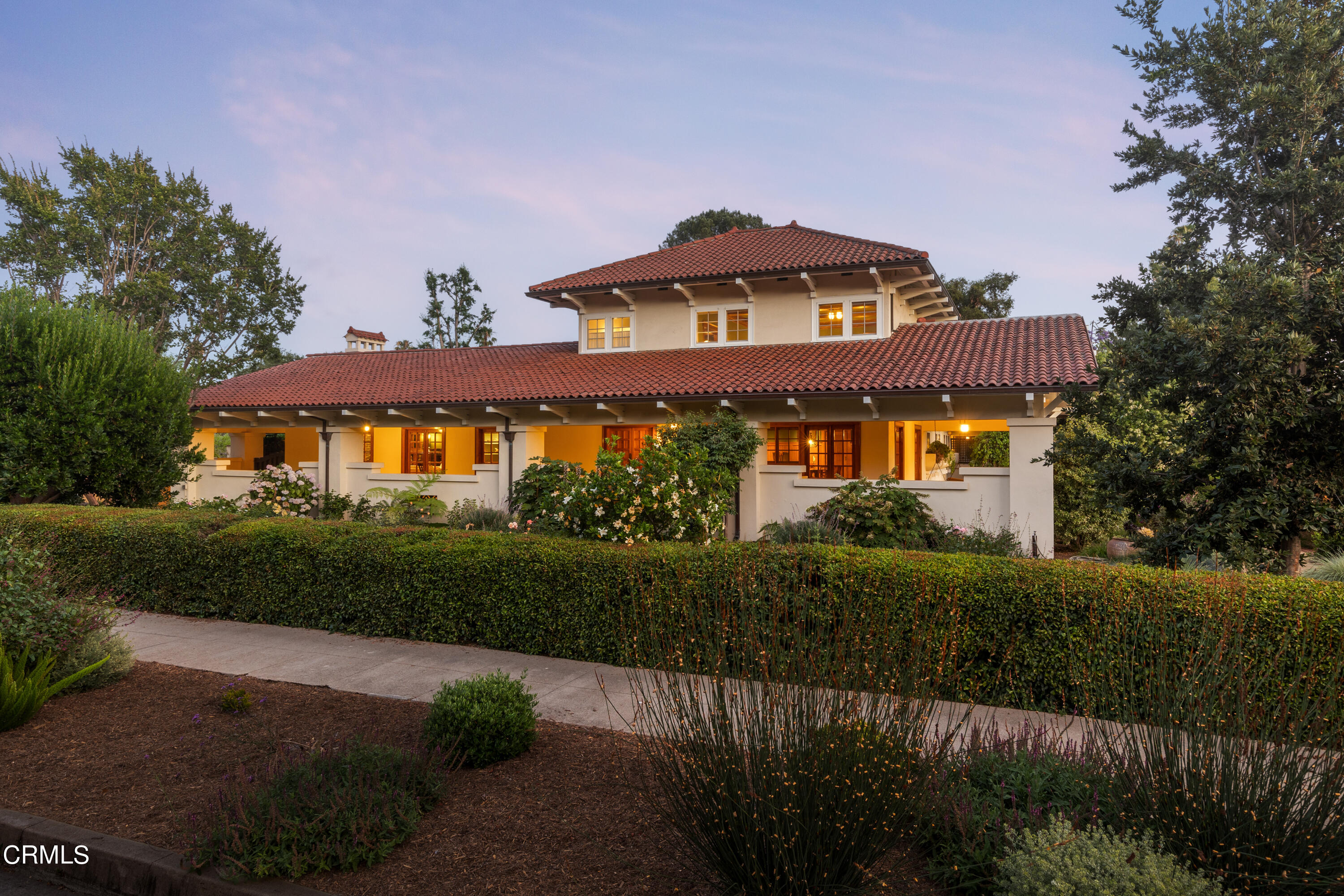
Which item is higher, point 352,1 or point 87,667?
point 352,1

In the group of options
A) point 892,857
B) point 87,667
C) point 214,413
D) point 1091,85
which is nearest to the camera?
point 892,857

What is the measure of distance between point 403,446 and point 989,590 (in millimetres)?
19011

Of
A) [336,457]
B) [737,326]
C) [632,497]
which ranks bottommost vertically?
[632,497]

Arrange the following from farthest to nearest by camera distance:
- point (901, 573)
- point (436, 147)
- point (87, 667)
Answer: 1. point (436, 147)
2. point (901, 573)
3. point (87, 667)

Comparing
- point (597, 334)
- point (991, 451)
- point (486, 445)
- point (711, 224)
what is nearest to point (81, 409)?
point (486, 445)

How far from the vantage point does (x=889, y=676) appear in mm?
2996

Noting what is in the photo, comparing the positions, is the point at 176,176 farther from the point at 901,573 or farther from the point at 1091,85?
the point at 901,573

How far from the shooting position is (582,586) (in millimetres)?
7262

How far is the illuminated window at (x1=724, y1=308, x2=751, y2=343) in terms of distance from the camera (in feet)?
59.3

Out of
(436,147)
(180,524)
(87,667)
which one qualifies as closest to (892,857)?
(87,667)

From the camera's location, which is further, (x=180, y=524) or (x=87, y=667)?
(x=180, y=524)

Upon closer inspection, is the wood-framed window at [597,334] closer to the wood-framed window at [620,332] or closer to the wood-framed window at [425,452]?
the wood-framed window at [620,332]

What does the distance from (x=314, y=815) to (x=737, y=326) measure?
52.1 ft

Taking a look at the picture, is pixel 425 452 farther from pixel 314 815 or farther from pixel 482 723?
pixel 314 815
